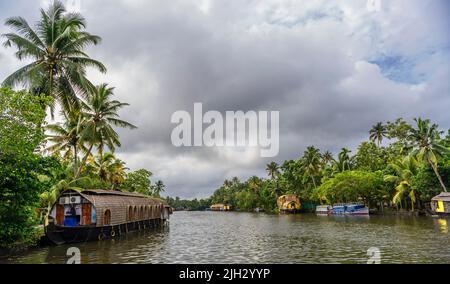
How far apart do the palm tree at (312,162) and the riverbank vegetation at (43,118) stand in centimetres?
4755

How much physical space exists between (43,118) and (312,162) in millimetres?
62829

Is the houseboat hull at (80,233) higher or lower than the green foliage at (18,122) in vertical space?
lower

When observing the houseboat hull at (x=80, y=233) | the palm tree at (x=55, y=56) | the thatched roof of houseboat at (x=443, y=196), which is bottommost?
the houseboat hull at (x=80, y=233)

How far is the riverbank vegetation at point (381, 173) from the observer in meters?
43.1

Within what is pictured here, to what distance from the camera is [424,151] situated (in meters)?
41.1

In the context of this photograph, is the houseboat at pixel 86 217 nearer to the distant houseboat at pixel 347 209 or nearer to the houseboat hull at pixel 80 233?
the houseboat hull at pixel 80 233

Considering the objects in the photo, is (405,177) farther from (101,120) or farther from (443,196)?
(101,120)

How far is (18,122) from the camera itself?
1593cm

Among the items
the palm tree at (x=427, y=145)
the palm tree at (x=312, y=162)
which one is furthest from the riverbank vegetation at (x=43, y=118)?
the palm tree at (x=312, y=162)

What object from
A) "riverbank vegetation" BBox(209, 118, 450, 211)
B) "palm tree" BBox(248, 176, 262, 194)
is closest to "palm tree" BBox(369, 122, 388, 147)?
"riverbank vegetation" BBox(209, 118, 450, 211)

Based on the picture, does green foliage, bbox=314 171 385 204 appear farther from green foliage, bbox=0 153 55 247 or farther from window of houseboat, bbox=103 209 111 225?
green foliage, bbox=0 153 55 247

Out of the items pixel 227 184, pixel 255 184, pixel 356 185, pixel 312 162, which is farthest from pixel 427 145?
pixel 227 184
